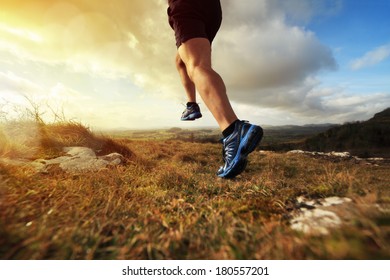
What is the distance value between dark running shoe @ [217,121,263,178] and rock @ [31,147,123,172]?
2.23m

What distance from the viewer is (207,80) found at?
265cm

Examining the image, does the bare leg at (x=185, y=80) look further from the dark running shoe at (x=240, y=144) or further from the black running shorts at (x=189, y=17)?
the dark running shoe at (x=240, y=144)

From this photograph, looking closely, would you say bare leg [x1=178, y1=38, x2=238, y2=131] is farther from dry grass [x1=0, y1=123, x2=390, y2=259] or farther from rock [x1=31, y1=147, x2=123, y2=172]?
rock [x1=31, y1=147, x2=123, y2=172]

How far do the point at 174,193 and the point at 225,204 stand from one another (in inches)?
30.4

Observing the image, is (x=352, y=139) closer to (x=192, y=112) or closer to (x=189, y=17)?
(x=192, y=112)

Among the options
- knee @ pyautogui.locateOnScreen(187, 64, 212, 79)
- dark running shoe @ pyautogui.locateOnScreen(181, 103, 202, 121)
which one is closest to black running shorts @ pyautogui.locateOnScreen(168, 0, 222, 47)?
knee @ pyautogui.locateOnScreen(187, 64, 212, 79)

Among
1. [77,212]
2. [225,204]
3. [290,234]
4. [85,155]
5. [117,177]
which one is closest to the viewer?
[290,234]

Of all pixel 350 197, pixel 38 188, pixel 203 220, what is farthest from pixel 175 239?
pixel 38 188

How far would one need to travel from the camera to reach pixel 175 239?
1.53m

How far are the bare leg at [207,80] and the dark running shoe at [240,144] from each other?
124 mm

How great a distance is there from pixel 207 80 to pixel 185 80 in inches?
45.5

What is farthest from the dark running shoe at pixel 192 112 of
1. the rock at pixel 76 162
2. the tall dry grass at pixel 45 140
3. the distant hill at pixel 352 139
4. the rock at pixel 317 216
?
the distant hill at pixel 352 139

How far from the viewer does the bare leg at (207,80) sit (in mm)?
2648
